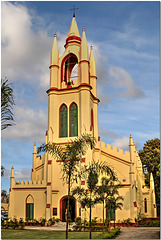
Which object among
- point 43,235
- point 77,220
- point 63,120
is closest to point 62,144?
point 63,120

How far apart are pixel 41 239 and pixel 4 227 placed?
10.5m

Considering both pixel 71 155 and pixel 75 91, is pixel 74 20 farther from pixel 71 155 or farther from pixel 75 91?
pixel 71 155

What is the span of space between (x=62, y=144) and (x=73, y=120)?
3170 millimetres

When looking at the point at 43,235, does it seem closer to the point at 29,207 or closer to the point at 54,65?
the point at 29,207

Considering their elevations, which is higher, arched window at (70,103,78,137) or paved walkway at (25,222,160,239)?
arched window at (70,103,78,137)

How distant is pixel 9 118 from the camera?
970 cm

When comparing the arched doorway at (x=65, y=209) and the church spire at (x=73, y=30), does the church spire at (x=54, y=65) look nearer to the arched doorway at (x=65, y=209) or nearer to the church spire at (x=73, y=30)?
the church spire at (x=73, y=30)

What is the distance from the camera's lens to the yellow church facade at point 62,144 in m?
29.0

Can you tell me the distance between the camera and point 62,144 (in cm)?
3119

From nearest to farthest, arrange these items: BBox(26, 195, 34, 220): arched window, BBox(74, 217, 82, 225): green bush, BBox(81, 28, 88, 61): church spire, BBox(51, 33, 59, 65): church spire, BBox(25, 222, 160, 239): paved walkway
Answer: BBox(25, 222, 160, 239): paved walkway, BBox(74, 217, 82, 225): green bush, BBox(26, 195, 34, 220): arched window, BBox(81, 28, 88, 61): church spire, BBox(51, 33, 59, 65): church spire

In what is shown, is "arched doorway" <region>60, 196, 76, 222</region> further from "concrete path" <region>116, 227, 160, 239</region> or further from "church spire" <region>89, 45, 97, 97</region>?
"church spire" <region>89, 45, 97, 97</region>

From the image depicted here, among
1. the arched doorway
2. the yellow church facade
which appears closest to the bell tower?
the yellow church facade

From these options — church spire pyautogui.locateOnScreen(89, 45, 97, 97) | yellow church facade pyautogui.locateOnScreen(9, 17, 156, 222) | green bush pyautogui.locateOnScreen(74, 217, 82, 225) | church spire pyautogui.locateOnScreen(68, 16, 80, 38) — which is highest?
church spire pyautogui.locateOnScreen(68, 16, 80, 38)

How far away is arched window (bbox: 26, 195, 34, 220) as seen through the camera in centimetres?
2990
